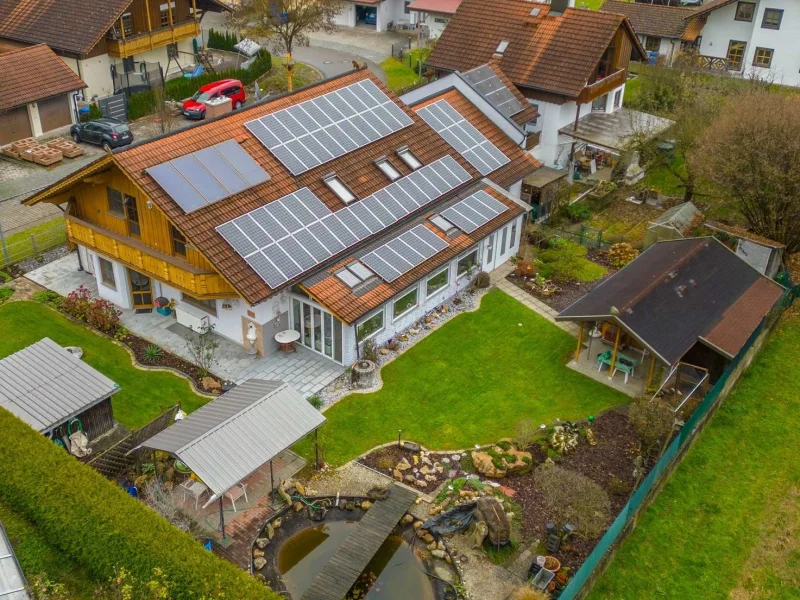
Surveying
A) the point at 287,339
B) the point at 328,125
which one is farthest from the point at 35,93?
the point at 287,339

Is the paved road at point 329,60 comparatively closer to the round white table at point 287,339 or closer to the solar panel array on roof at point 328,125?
the solar panel array on roof at point 328,125

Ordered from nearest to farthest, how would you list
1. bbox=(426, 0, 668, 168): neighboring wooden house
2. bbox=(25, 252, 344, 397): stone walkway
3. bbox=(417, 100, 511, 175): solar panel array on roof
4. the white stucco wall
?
bbox=(25, 252, 344, 397): stone walkway
the white stucco wall
bbox=(417, 100, 511, 175): solar panel array on roof
bbox=(426, 0, 668, 168): neighboring wooden house

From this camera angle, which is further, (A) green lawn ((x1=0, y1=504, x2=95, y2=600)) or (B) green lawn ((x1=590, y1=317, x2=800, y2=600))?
(B) green lawn ((x1=590, y1=317, x2=800, y2=600))

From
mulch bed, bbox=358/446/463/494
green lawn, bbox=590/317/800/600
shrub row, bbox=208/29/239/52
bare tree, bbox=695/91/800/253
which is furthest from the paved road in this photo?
green lawn, bbox=590/317/800/600

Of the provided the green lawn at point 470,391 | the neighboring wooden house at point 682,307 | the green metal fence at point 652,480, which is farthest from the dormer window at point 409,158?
the green metal fence at point 652,480

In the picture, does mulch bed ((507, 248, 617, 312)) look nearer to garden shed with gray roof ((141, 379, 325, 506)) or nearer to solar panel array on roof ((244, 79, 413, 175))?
solar panel array on roof ((244, 79, 413, 175))

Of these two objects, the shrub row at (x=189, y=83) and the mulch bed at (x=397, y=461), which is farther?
the shrub row at (x=189, y=83)

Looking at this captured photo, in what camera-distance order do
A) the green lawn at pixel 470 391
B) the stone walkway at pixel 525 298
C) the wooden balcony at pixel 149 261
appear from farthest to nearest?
1. the stone walkway at pixel 525 298
2. the wooden balcony at pixel 149 261
3. the green lawn at pixel 470 391
